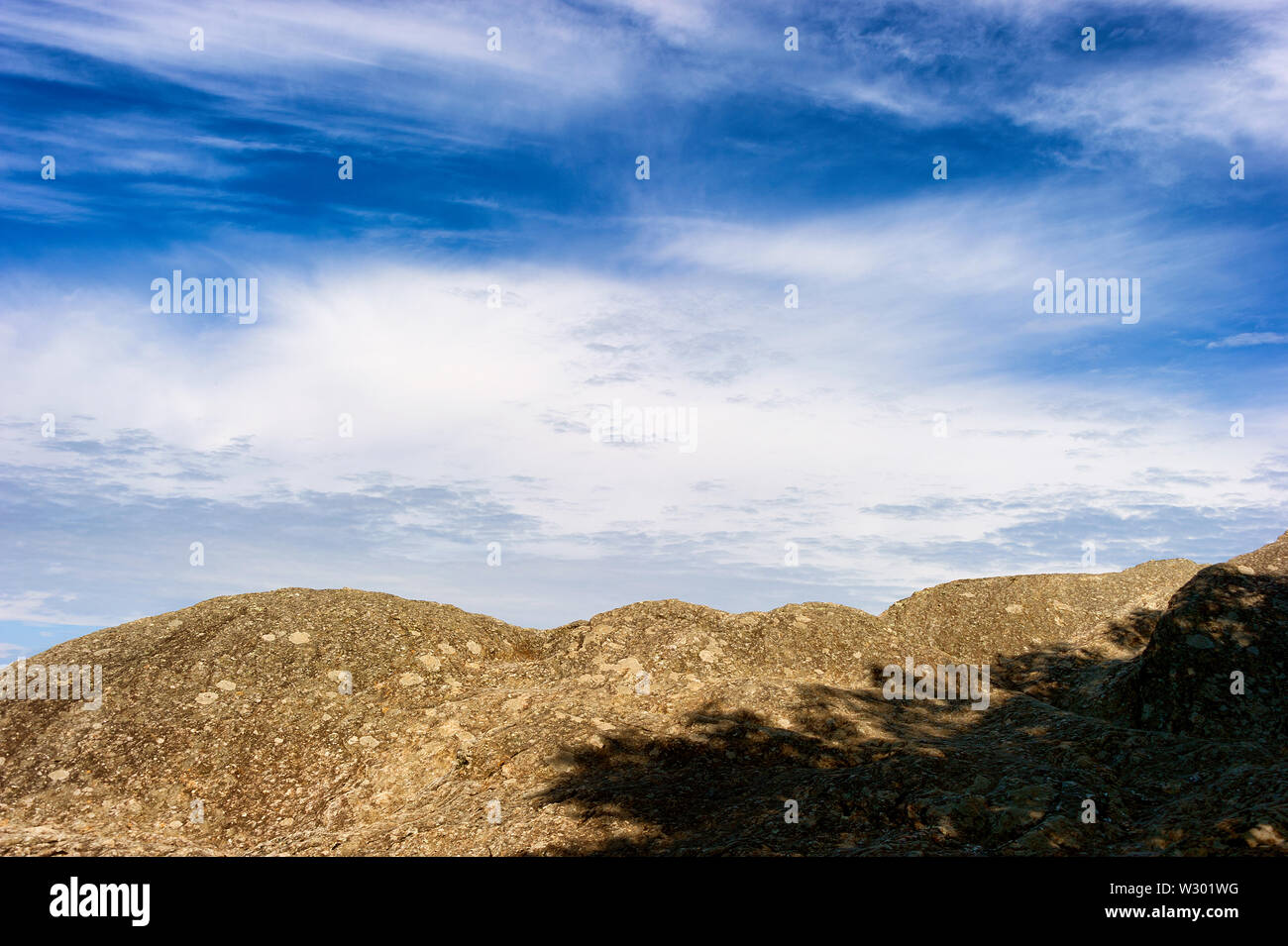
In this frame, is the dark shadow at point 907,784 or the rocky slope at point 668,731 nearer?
the dark shadow at point 907,784

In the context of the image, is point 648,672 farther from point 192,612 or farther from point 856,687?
point 192,612

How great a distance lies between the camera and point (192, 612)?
22141 millimetres

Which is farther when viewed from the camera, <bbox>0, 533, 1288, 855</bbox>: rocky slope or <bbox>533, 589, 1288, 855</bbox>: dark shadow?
<bbox>0, 533, 1288, 855</bbox>: rocky slope

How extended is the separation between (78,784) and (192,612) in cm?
597

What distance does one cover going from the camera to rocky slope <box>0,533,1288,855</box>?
42.6ft

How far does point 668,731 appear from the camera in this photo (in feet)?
56.7

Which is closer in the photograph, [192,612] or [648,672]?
[648,672]

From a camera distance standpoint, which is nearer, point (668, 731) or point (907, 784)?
point (907, 784)

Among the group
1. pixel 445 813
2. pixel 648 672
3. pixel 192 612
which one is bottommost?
pixel 445 813

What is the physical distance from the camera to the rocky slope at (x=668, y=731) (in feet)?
42.6

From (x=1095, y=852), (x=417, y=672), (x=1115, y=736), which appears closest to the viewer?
(x=1095, y=852)
